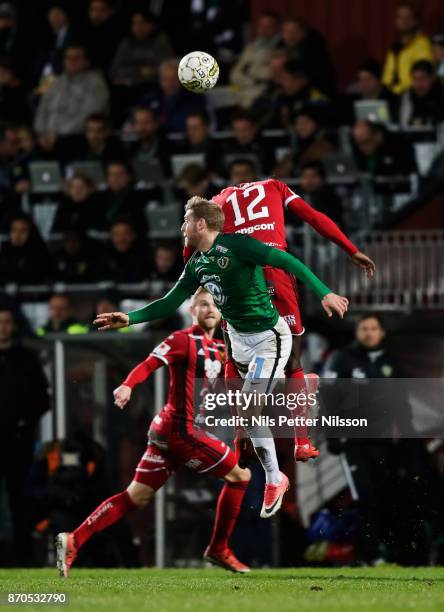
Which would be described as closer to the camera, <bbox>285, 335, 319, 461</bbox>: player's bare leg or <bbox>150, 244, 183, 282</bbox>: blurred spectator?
<bbox>285, 335, 319, 461</bbox>: player's bare leg

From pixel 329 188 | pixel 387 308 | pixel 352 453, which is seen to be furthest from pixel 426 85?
pixel 352 453

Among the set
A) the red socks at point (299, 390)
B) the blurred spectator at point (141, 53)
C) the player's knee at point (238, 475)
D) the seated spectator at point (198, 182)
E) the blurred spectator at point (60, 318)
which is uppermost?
the blurred spectator at point (141, 53)

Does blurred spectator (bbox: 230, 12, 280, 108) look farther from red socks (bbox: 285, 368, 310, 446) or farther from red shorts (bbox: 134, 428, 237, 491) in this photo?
red shorts (bbox: 134, 428, 237, 491)

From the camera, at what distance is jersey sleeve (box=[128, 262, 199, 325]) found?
10133 mm

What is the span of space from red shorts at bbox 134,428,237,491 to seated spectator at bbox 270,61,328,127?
604 centimetres

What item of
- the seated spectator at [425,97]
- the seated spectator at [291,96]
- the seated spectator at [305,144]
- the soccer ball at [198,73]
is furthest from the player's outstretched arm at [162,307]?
the seated spectator at [291,96]

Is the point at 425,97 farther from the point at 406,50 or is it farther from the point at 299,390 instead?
the point at 299,390

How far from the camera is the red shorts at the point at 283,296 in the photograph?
10844mm

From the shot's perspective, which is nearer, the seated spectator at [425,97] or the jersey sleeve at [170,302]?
the jersey sleeve at [170,302]

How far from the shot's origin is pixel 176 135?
1686 cm

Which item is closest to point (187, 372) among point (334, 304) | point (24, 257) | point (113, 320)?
point (113, 320)

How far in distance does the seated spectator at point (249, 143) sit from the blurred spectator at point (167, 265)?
62.9 inches

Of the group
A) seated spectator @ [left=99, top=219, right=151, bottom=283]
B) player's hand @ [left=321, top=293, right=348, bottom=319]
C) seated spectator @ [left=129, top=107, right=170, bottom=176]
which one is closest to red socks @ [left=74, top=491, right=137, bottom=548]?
player's hand @ [left=321, top=293, right=348, bottom=319]

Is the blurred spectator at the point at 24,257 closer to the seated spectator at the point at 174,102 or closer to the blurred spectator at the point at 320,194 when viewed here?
the seated spectator at the point at 174,102
